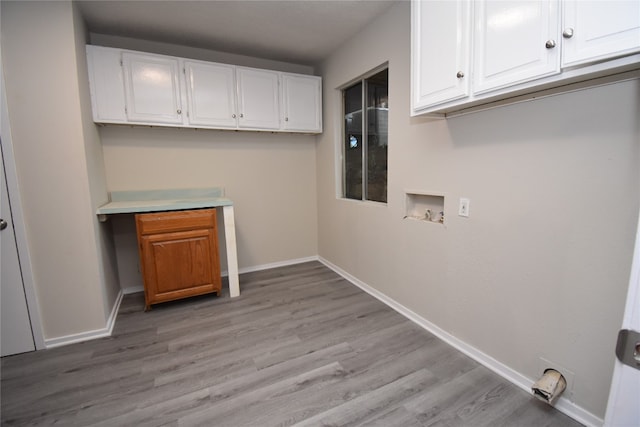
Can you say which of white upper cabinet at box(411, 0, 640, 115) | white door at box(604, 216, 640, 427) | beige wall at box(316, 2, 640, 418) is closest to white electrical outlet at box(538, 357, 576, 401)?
beige wall at box(316, 2, 640, 418)

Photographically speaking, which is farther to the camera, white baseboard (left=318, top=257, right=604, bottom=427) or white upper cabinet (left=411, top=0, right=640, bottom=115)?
white baseboard (left=318, top=257, right=604, bottom=427)

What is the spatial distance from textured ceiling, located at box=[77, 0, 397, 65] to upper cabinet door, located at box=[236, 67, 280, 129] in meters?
0.29

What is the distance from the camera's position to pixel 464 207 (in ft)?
6.27

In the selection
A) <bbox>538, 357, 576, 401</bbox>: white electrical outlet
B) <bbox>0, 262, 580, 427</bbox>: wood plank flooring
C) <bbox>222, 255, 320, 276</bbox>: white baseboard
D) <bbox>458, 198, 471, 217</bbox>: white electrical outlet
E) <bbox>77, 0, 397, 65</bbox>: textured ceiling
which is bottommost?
<bbox>0, 262, 580, 427</bbox>: wood plank flooring

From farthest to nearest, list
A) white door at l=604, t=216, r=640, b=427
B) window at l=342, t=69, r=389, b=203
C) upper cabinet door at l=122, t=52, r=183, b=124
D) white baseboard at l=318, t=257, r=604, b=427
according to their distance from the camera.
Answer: window at l=342, t=69, r=389, b=203
upper cabinet door at l=122, t=52, r=183, b=124
white baseboard at l=318, t=257, r=604, b=427
white door at l=604, t=216, r=640, b=427

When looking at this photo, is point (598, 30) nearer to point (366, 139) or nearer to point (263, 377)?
point (366, 139)

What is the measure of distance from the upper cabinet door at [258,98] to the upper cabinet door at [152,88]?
597 millimetres

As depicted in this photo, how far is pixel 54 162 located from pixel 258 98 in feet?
5.98

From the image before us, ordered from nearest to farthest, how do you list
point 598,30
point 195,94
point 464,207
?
point 598,30
point 464,207
point 195,94

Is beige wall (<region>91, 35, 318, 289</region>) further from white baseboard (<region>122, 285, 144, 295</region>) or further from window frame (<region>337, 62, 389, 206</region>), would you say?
window frame (<region>337, 62, 389, 206</region>)

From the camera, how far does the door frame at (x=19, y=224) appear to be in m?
1.85

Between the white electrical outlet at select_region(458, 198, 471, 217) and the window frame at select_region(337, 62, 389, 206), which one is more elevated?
the window frame at select_region(337, 62, 389, 206)

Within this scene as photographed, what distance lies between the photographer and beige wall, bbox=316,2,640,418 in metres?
1.28

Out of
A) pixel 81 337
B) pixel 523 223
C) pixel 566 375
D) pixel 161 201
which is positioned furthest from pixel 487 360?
pixel 161 201
